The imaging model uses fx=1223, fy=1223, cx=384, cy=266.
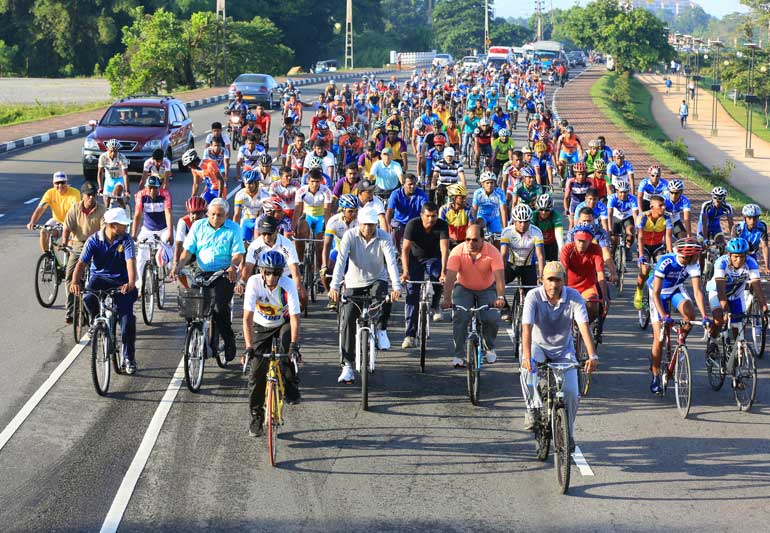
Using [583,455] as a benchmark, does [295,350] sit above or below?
above

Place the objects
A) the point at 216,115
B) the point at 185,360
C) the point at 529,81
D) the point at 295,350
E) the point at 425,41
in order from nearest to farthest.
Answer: the point at 295,350, the point at 185,360, the point at 216,115, the point at 529,81, the point at 425,41

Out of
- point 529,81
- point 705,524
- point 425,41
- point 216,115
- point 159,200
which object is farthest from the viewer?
point 425,41

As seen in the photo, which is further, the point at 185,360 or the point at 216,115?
the point at 216,115

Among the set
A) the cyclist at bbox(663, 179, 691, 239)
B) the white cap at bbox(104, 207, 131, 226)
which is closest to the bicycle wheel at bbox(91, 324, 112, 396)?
the white cap at bbox(104, 207, 131, 226)

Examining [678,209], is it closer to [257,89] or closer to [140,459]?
[140,459]

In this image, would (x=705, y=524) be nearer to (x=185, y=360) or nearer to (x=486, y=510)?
(x=486, y=510)

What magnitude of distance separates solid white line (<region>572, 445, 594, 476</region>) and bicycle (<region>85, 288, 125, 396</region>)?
192 inches

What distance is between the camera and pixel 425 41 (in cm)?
14512

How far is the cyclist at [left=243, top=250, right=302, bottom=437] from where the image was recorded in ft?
35.3

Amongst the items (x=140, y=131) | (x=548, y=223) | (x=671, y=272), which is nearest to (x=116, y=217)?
(x=548, y=223)

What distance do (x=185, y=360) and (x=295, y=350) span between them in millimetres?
2043

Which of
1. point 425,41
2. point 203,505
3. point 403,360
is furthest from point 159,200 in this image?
point 425,41

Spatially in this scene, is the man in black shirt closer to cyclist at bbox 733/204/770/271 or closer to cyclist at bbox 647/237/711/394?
cyclist at bbox 647/237/711/394

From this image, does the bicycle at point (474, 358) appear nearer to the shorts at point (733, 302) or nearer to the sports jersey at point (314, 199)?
the shorts at point (733, 302)
